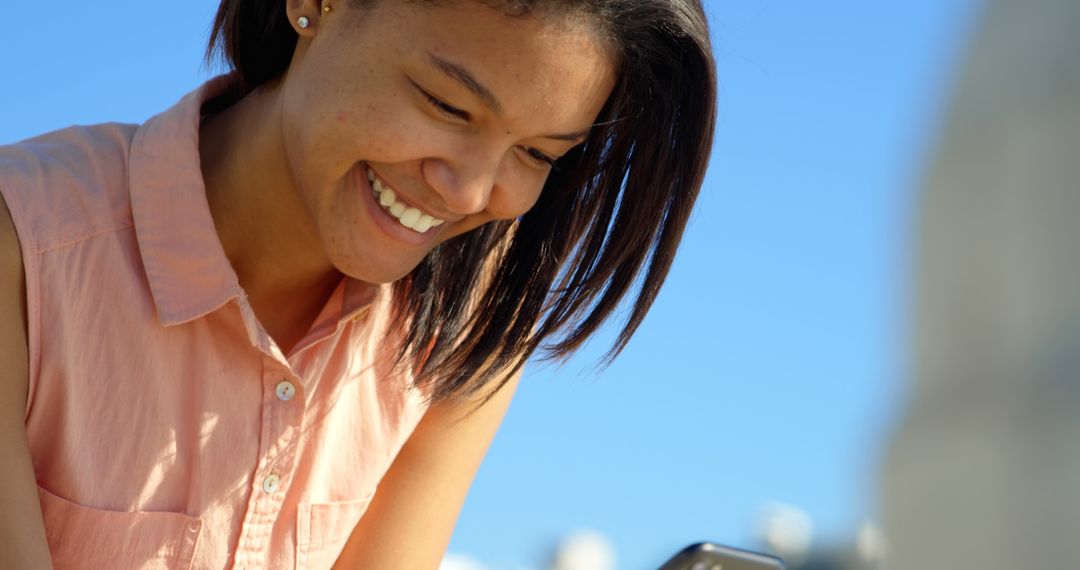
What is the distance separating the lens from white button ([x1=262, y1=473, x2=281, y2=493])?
2.12m

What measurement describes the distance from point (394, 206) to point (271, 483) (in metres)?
0.51

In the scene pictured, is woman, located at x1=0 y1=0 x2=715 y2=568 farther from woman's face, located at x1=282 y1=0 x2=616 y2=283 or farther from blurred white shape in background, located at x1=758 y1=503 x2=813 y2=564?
blurred white shape in background, located at x1=758 y1=503 x2=813 y2=564

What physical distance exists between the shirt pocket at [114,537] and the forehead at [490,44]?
77 cm

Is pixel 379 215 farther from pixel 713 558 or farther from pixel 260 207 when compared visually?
pixel 713 558

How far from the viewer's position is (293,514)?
223 cm

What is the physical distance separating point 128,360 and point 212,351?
0.12 meters

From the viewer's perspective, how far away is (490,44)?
71.2 inches

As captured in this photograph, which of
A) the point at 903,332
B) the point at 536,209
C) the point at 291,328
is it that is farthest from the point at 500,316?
the point at 903,332

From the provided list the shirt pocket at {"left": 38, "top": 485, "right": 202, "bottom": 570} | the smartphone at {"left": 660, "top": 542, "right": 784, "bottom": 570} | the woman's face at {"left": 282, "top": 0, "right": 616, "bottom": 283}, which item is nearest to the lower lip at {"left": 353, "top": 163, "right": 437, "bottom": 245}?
the woman's face at {"left": 282, "top": 0, "right": 616, "bottom": 283}

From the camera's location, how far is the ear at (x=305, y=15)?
1949 mm

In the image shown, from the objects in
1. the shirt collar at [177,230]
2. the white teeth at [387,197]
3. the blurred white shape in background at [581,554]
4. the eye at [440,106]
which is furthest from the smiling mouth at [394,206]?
the blurred white shape in background at [581,554]

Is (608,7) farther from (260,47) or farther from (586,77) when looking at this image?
(260,47)

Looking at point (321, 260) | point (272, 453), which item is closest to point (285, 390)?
point (272, 453)

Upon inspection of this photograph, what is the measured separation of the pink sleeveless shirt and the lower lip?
0.27m
